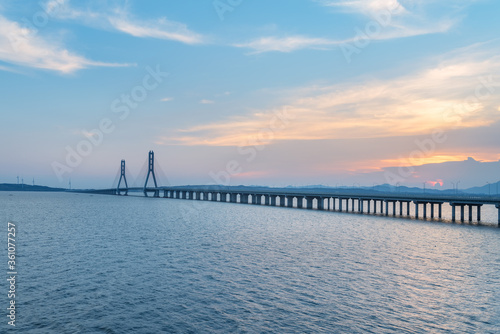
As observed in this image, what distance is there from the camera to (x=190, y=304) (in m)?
19.6

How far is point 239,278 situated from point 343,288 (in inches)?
271

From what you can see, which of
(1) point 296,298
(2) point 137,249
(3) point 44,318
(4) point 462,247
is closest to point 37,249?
(2) point 137,249

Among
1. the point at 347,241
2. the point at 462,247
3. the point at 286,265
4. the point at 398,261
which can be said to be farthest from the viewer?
the point at 347,241

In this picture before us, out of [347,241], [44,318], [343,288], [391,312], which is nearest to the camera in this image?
[44,318]

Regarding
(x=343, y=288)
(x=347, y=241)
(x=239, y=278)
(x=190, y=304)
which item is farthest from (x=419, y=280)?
(x=347, y=241)

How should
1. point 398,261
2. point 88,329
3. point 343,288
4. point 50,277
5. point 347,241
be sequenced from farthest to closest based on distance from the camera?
A: 1. point 347,241
2. point 398,261
3. point 50,277
4. point 343,288
5. point 88,329

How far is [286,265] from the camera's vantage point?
29344 mm

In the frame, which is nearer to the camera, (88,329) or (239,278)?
(88,329)

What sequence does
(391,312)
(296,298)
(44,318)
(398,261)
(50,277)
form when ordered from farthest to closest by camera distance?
(398,261) < (50,277) < (296,298) < (391,312) < (44,318)

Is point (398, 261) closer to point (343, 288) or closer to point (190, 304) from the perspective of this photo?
point (343, 288)

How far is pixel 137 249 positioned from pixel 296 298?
69.4ft

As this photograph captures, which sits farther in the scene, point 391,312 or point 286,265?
point 286,265

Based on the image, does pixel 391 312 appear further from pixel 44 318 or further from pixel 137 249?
pixel 137 249

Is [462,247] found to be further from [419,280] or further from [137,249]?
[137,249]
